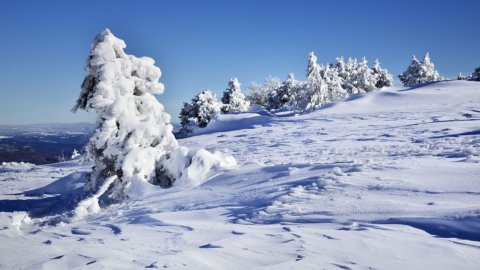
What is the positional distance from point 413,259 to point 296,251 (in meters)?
1.06

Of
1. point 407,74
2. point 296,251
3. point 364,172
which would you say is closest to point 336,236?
point 296,251

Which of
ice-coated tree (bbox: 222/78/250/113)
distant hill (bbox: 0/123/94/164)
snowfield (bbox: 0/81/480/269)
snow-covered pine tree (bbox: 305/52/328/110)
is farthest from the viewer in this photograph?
distant hill (bbox: 0/123/94/164)

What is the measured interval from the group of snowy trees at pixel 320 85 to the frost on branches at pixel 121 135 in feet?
119

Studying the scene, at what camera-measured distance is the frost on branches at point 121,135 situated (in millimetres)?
9125

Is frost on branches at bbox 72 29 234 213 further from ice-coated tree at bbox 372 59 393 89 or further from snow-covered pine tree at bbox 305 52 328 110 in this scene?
ice-coated tree at bbox 372 59 393 89

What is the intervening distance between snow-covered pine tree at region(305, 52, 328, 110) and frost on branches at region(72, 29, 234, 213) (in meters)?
36.2

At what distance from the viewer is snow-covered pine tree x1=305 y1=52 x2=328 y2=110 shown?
44.2m

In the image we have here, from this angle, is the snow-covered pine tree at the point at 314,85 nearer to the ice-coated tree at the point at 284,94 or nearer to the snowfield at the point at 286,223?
the ice-coated tree at the point at 284,94

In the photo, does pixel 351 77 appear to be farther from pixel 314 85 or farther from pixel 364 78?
pixel 314 85

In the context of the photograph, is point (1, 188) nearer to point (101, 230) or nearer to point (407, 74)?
point (101, 230)

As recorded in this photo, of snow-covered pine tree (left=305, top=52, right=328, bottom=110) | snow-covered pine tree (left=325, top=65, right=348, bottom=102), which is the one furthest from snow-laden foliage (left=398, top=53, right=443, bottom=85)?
snow-covered pine tree (left=305, top=52, right=328, bottom=110)

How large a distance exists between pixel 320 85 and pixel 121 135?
3819cm

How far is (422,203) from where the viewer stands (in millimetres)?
4438

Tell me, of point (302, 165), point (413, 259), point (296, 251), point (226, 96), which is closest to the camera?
point (413, 259)
